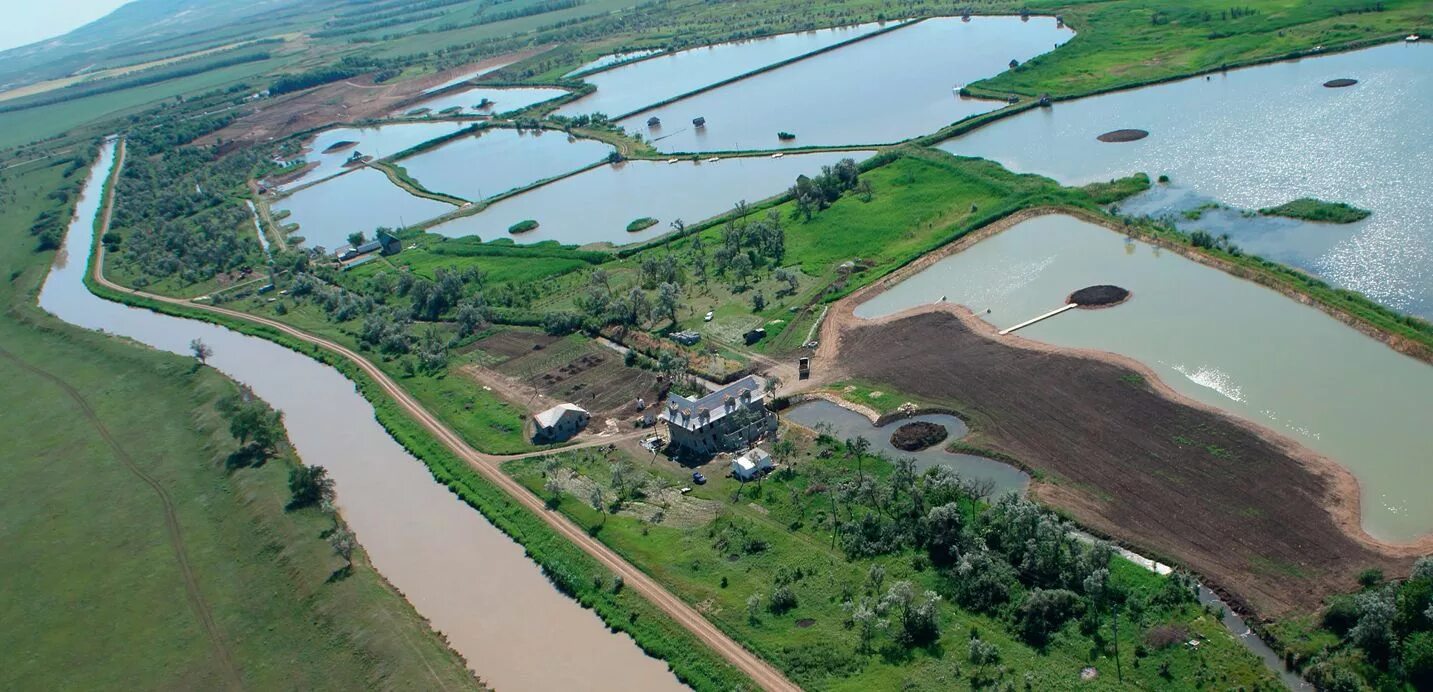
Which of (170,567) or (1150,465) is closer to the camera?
(1150,465)

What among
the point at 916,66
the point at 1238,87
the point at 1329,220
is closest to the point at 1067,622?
the point at 1329,220

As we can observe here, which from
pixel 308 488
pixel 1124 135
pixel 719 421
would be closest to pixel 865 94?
pixel 1124 135

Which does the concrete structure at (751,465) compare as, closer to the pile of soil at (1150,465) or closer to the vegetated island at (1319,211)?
the pile of soil at (1150,465)

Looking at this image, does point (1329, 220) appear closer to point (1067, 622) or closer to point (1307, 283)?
point (1307, 283)

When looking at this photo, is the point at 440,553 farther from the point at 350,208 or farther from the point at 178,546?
the point at 350,208

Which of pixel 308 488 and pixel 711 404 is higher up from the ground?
pixel 711 404

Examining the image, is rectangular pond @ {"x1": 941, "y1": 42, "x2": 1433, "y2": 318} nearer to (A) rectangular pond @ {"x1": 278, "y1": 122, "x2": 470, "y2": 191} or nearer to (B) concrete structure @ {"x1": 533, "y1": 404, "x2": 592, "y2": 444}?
(B) concrete structure @ {"x1": 533, "y1": 404, "x2": 592, "y2": 444}
